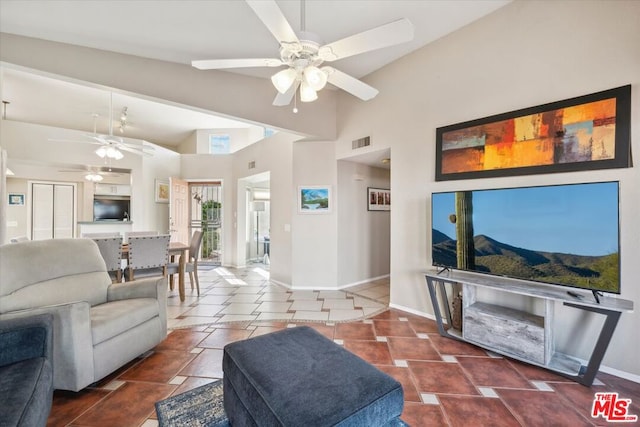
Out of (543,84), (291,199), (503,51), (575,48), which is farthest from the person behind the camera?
(291,199)

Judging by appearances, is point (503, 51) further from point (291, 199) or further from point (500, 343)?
point (291, 199)

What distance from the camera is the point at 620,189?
6.60 ft

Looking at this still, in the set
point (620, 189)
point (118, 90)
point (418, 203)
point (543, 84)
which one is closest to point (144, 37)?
point (118, 90)

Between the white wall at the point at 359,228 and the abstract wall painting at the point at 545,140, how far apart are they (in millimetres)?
1891

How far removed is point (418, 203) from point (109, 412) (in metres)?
3.39

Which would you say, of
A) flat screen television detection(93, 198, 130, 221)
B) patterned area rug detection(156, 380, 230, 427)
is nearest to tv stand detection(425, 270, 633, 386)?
patterned area rug detection(156, 380, 230, 427)

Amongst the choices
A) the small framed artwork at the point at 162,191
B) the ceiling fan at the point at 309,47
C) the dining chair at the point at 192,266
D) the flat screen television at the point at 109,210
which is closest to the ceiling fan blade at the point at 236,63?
the ceiling fan at the point at 309,47

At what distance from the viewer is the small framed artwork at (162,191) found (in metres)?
6.57

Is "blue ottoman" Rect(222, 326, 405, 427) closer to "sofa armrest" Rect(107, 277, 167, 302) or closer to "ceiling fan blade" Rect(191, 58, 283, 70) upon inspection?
"sofa armrest" Rect(107, 277, 167, 302)

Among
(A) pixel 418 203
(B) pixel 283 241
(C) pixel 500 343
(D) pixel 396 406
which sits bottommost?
(C) pixel 500 343

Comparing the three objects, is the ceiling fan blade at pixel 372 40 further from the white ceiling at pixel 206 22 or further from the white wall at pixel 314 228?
the white wall at pixel 314 228

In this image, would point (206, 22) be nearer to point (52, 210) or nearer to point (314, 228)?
point (314, 228)

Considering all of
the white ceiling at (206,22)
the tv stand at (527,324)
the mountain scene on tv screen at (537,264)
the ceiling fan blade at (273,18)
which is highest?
the white ceiling at (206,22)

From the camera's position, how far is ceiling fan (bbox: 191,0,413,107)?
157cm
